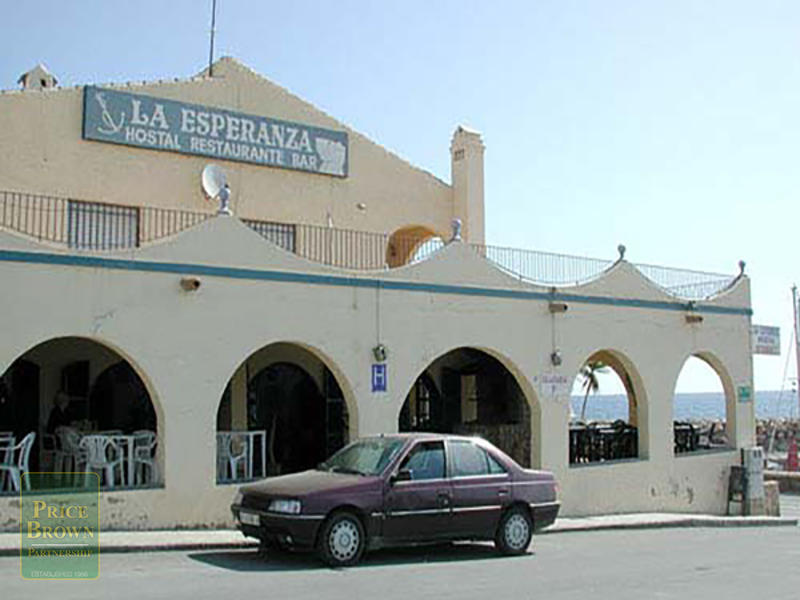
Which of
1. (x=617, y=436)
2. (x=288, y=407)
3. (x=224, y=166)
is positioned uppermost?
(x=224, y=166)

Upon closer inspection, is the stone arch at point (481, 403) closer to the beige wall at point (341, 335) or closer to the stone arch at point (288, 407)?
the beige wall at point (341, 335)

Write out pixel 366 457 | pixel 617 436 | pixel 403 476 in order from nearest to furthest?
1. pixel 403 476
2. pixel 366 457
3. pixel 617 436

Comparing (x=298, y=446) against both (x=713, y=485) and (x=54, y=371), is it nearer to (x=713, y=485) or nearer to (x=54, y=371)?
(x=54, y=371)

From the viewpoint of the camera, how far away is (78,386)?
1969 centimetres

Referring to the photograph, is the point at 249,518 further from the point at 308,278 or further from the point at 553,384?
the point at 553,384

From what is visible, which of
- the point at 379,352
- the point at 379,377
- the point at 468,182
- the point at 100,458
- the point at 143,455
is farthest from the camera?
Result: the point at 468,182

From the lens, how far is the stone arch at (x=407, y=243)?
2377cm

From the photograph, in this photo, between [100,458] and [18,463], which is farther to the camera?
[100,458]

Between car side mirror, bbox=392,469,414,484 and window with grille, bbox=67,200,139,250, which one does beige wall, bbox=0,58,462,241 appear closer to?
window with grille, bbox=67,200,139,250

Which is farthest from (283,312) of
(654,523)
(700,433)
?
(700,433)

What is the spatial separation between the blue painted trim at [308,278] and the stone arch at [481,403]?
1332 millimetres

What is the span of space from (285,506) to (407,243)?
12570 millimetres

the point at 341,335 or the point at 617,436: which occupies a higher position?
the point at 341,335

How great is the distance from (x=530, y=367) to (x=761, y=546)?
5.45m
